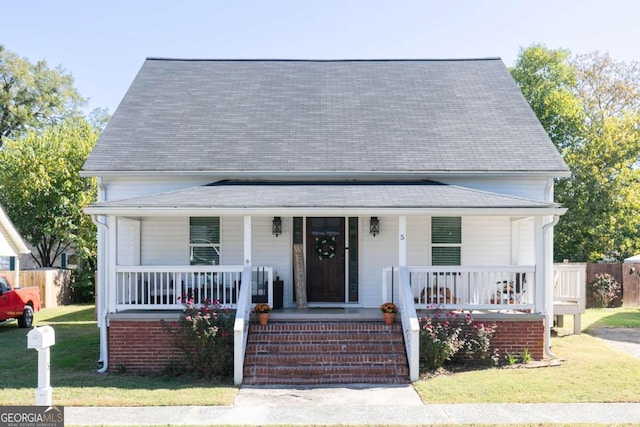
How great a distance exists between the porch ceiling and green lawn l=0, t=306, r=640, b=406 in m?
2.90

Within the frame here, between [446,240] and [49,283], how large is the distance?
55.2 ft

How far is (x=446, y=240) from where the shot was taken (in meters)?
14.2

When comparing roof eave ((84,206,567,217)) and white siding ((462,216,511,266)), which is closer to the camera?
roof eave ((84,206,567,217))

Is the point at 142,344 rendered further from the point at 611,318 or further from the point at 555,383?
the point at 611,318

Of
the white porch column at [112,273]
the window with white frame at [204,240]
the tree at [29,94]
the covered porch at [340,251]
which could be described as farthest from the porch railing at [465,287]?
the tree at [29,94]

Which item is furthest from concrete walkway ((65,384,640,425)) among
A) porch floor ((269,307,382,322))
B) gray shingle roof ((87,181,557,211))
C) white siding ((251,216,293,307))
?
white siding ((251,216,293,307))

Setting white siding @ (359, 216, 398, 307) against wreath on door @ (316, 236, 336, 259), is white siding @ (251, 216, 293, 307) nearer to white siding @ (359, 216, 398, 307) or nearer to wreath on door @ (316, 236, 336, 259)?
wreath on door @ (316, 236, 336, 259)

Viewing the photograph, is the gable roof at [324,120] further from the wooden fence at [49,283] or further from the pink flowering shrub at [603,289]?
the wooden fence at [49,283]

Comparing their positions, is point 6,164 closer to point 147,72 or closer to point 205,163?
point 147,72

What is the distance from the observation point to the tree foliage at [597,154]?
2884 centimetres

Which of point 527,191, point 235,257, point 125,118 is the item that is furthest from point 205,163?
point 527,191

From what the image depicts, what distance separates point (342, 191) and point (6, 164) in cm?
2027

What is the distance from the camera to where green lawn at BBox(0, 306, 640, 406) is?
29.8 feet

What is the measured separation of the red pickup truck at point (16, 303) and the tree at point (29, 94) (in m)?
22.8
